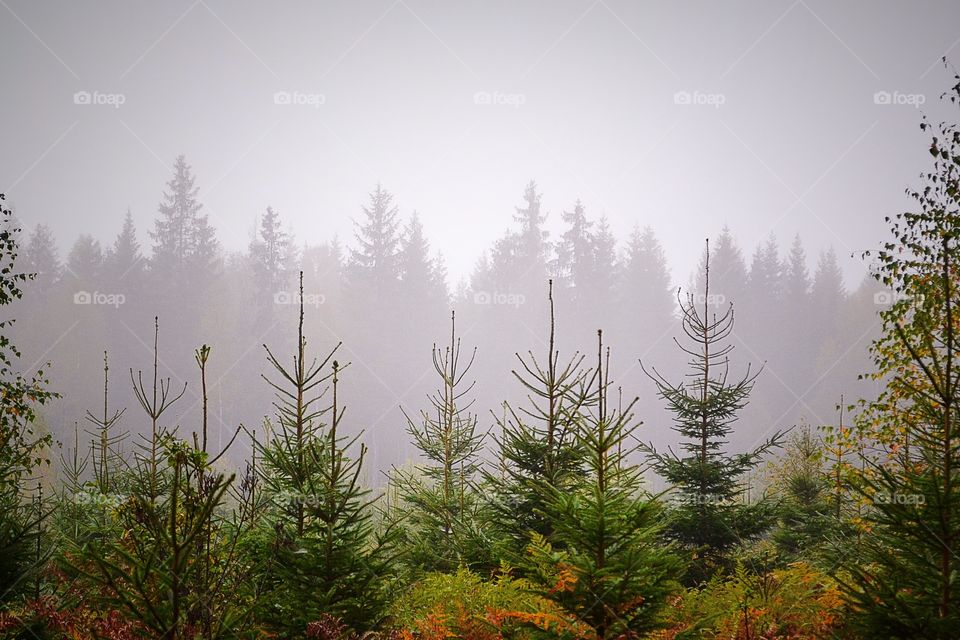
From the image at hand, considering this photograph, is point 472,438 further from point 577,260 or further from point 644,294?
point 644,294

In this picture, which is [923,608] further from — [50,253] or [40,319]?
[50,253]

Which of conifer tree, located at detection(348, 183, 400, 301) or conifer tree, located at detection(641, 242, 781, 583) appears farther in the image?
conifer tree, located at detection(348, 183, 400, 301)

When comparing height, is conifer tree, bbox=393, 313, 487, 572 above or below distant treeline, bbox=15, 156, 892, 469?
below

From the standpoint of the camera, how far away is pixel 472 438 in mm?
11164

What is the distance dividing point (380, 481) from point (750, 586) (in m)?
48.4

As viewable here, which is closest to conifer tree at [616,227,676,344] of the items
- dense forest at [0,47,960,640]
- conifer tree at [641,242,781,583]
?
dense forest at [0,47,960,640]

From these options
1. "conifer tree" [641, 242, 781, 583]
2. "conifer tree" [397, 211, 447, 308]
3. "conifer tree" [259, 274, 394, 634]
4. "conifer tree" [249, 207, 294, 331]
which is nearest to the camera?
"conifer tree" [259, 274, 394, 634]

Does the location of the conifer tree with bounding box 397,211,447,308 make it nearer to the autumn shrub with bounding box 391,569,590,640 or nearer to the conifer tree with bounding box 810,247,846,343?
the conifer tree with bounding box 810,247,846,343

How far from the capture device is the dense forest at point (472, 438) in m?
3.90

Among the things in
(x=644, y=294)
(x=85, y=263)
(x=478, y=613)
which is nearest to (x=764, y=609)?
(x=478, y=613)

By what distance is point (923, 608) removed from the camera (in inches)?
144

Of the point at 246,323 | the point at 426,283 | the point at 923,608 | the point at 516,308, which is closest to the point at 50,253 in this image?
the point at 246,323

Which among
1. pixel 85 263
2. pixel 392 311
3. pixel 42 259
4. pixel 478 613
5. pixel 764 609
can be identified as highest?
pixel 42 259

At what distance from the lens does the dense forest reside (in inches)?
154
